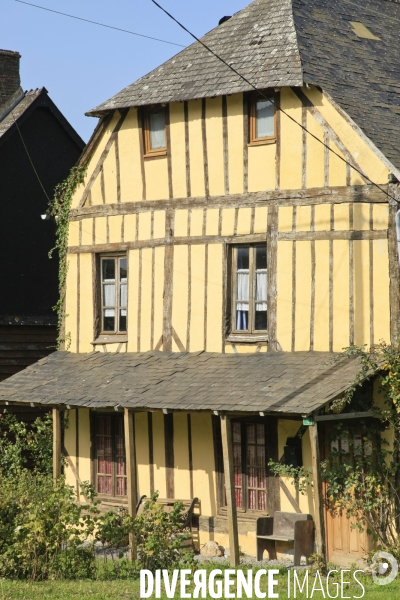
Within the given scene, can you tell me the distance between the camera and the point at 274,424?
15383 mm

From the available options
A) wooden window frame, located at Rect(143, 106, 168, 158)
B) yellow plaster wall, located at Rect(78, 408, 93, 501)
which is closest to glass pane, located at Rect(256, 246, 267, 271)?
wooden window frame, located at Rect(143, 106, 168, 158)

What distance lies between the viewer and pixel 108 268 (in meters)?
17.9

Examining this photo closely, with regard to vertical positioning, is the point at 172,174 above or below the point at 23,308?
above

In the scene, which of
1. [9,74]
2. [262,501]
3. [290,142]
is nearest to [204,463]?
[262,501]

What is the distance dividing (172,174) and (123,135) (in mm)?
1332

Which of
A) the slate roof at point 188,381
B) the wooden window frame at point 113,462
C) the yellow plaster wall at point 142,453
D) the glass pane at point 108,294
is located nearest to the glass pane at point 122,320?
the glass pane at point 108,294

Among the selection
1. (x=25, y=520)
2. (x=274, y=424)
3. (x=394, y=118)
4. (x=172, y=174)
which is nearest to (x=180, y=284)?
(x=172, y=174)

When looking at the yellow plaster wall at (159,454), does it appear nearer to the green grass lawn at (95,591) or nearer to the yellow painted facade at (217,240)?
the yellow painted facade at (217,240)

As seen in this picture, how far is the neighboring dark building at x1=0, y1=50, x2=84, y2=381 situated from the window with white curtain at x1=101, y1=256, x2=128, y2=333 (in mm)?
3406

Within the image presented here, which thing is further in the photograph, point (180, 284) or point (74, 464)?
point (74, 464)

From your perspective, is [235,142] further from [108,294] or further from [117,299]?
[108,294]

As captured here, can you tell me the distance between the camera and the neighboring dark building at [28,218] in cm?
2084

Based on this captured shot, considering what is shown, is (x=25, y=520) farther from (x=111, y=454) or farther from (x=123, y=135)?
(x=123, y=135)

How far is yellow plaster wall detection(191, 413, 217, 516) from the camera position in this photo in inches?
630
